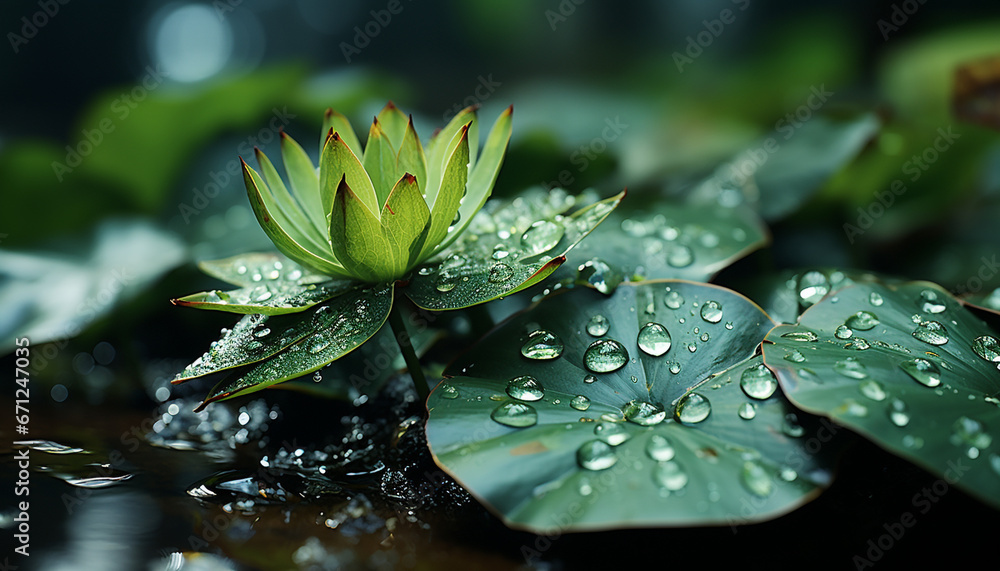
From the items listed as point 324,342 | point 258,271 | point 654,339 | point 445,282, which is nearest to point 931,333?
point 654,339

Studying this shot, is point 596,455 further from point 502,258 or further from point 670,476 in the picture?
point 502,258

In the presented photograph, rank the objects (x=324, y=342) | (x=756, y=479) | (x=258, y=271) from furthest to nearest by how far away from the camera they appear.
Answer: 1. (x=258, y=271)
2. (x=324, y=342)
3. (x=756, y=479)

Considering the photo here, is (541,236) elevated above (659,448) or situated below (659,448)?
above

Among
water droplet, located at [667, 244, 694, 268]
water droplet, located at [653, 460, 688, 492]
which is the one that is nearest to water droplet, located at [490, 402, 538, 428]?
water droplet, located at [653, 460, 688, 492]

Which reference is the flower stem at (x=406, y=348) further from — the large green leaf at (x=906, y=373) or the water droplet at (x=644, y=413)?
the large green leaf at (x=906, y=373)

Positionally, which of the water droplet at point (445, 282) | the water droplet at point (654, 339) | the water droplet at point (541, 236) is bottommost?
the water droplet at point (654, 339)

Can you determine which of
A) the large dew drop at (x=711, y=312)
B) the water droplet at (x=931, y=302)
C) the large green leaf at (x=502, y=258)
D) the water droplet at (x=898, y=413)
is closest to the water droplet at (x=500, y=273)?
the large green leaf at (x=502, y=258)

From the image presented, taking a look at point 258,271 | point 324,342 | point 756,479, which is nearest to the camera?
point 756,479
